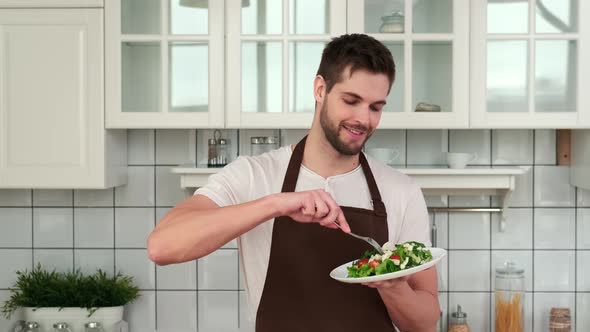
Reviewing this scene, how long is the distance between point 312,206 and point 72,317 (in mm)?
1640

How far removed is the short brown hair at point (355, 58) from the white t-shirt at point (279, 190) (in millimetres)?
246

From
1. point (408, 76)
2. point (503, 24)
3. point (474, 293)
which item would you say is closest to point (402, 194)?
point (408, 76)

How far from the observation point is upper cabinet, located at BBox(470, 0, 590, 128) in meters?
2.89

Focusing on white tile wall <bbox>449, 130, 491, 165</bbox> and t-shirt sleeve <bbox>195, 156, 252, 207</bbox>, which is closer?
t-shirt sleeve <bbox>195, 156, 252, 207</bbox>

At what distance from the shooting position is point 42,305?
3.10m

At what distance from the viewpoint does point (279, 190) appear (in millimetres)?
2104

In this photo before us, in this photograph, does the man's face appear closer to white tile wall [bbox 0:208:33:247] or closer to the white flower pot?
the white flower pot

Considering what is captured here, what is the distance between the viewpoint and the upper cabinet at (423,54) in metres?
2.89

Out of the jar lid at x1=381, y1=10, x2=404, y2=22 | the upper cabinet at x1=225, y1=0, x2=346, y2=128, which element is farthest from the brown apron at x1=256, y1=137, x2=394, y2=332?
the jar lid at x1=381, y1=10, x2=404, y2=22

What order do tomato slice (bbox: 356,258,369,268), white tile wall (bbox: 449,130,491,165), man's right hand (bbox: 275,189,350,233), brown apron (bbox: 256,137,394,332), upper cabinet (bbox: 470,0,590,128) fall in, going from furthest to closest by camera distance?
white tile wall (bbox: 449,130,491,165) → upper cabinet (bbox: 470,0,590,128) → brown apron (bbox: 256,137,394,332) → tomato slice (bbox: 356,258,369,268) → man's right hand (bbox: 275,189,350,233)

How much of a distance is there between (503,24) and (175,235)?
156 cm

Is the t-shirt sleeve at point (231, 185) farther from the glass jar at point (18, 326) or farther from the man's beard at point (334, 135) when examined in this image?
the glass jar at point (18, 326)

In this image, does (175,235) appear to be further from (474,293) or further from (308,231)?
(474,293)

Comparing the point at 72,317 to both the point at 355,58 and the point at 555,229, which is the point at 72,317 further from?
the point at 555,229
